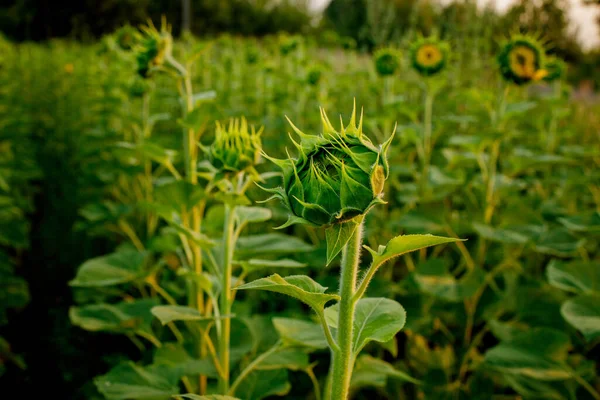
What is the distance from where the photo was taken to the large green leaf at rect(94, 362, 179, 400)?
115 centimetres

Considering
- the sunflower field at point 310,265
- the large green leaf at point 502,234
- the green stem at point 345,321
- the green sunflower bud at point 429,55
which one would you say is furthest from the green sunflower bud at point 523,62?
the green stem at point 345,321

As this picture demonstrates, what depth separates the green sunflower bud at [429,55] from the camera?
2.37 m

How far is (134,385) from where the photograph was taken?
48.4 inches

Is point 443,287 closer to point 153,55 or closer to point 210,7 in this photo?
point 153,55

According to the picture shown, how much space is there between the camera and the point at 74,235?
10.3 ft

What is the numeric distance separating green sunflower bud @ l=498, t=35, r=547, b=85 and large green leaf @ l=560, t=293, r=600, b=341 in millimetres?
923

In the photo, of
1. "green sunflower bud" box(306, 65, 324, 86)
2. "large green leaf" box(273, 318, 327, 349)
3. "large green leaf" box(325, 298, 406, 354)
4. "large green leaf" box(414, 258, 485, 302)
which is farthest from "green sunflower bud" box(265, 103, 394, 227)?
"green sunflower bud" box(306, 65, 324, 86)

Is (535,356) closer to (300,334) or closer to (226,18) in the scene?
(300,334)

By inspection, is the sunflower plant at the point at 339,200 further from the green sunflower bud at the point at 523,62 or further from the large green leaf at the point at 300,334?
the green sunflower bud at the point at 523,62

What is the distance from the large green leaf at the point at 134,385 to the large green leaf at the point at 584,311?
84cm

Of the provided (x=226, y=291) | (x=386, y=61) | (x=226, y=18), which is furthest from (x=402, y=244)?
(x=226, y=18)

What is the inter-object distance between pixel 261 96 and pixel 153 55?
2594 mm

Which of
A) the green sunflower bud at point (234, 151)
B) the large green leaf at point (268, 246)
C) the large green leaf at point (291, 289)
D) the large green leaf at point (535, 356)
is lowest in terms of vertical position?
the large green leaf at point (535, 356)

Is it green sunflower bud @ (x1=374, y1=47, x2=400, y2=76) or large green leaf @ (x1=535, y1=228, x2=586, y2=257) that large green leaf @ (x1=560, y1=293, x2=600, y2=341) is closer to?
large green leaf @ (x1=535, y1=228, x2=586, y2=257)
